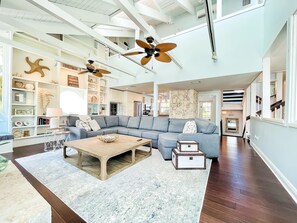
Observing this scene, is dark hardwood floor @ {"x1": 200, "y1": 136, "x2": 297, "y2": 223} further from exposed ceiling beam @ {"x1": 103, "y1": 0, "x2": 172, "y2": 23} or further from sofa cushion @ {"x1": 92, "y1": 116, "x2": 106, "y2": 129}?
exposed ceiling beam @ {"x1": 103, "y1": 0, "x2": 172, "y2": 23}

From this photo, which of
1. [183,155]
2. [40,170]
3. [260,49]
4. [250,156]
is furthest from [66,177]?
[260,49]

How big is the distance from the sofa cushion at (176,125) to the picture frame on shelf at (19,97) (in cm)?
481

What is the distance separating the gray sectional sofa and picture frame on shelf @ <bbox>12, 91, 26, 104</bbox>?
156 centimetres

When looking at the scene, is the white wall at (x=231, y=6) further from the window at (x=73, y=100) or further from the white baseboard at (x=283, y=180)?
the window at (x=73, y=100)

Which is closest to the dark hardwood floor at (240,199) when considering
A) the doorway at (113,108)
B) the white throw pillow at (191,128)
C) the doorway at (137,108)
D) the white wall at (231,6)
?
the white throw pillow at (191,128)

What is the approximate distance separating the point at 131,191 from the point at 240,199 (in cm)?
144

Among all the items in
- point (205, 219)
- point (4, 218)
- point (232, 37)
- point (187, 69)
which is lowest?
point (205, 219)

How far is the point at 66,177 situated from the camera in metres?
2.36

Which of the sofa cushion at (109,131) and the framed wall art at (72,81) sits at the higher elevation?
the framed wall art at (72,81)

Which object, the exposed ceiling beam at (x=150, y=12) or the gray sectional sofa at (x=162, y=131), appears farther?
the exposed ceiling beam at (x=150, y=12)

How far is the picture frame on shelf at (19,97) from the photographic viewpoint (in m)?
4.40

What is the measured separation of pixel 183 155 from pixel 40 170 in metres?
2.69

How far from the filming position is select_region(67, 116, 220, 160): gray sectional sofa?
3.29m

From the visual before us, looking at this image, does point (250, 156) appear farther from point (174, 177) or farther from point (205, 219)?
point (205, 219)
